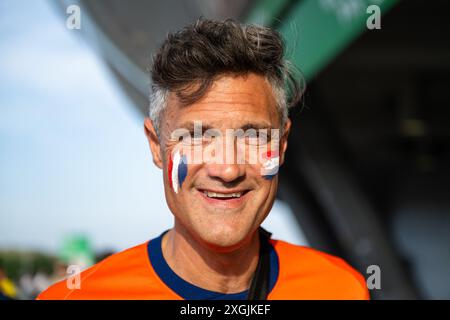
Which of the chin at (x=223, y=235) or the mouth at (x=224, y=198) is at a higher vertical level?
the mouth at (x=224, y=198)

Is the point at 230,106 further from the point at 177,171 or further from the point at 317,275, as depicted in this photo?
the point at 317,275

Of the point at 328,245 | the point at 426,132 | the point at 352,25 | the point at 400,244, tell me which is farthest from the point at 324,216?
the point at 400,244

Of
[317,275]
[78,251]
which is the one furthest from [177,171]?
[78,251]

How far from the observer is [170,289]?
2.72 metres

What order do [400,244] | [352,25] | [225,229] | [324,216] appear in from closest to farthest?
[225,229]
[352,25]
[324,216]
[400,244]

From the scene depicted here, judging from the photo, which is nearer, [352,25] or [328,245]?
[352,25]

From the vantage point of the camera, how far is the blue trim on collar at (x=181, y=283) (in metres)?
2.70

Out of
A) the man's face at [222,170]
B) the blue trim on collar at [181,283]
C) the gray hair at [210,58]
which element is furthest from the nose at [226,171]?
the blue trim on collar at [181,283]

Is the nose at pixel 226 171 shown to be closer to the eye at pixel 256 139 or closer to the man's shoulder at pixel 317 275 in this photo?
the eye at pixel 256 139

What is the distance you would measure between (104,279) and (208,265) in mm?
478
